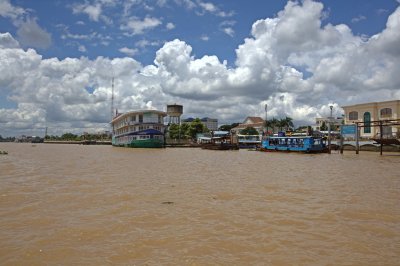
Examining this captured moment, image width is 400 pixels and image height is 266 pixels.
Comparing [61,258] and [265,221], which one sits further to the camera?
[265,221]

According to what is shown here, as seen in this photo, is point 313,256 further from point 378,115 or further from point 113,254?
point 378,115

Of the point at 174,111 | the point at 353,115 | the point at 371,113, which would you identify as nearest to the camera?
the point at 371,113

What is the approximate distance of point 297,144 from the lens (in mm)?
48094

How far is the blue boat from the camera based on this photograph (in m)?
46.1

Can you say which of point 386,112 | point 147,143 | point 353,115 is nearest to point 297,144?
point 147,143

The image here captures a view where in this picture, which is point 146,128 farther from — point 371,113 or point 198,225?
point 198,225

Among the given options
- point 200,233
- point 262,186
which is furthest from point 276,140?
point 200,233

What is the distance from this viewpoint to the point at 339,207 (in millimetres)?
9734

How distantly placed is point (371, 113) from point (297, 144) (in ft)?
99.3

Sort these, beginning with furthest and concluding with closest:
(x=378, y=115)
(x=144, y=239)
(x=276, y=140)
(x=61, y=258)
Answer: (x=378, y=115), (x=276, y=140), (x=144, y=239), (x=61, y=258)

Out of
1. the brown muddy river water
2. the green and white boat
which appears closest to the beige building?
the green and white boat

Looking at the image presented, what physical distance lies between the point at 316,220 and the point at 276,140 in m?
46.0

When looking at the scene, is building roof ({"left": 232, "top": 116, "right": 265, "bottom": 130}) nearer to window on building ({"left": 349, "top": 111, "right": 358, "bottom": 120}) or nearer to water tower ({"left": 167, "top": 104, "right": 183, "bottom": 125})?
water tower ({"left": 167, "top": 104, "right": 183, "bottom": 125})

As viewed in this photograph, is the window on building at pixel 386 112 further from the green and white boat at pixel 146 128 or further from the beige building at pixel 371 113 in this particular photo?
the green and white boat at pixel 146 128
